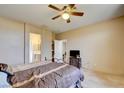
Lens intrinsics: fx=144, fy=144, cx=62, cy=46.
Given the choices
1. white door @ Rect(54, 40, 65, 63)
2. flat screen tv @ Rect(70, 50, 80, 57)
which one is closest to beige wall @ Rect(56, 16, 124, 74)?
flat screen tv @ Rect(70, 50, 80, 57)

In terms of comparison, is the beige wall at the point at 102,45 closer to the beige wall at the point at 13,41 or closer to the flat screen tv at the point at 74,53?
the flat screen tv at the point at 74,53

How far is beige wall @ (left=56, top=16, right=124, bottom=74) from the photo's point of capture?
20.2 feet

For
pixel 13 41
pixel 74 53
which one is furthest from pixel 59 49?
pixel 13 41

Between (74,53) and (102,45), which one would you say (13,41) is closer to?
(74,53)

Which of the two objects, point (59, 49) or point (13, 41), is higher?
point (13, 41)

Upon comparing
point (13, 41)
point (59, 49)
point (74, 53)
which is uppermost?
point (13, 41)

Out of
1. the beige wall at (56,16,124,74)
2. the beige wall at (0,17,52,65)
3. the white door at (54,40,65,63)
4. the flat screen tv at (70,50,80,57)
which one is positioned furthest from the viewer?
the white door at (54,40,65,63)

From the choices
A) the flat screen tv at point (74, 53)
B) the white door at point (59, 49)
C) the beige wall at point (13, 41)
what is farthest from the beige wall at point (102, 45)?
the beige wall at point (13, 41)

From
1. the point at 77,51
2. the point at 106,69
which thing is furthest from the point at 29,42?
the point at 106,69

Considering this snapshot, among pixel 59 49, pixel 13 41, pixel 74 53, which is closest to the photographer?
pixel 13 41

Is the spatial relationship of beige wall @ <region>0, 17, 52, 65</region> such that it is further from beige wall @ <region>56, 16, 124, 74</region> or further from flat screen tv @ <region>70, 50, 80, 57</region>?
beige wall @ <region>56, 16, 124, 74</region>

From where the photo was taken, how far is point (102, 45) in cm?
670
